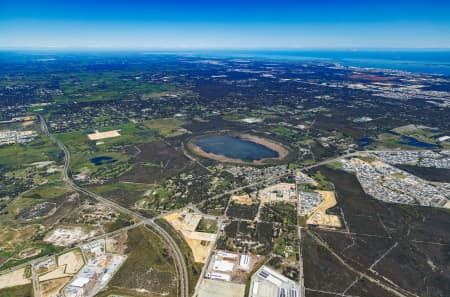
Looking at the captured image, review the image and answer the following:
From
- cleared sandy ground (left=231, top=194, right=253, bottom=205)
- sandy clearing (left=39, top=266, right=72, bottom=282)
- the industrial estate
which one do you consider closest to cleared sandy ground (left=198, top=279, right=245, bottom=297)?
the industrial estate

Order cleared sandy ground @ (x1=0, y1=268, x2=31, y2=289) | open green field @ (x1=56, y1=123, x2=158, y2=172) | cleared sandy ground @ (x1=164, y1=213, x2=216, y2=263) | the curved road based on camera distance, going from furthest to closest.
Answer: open green field @ (x1=56, y1=123, x2=158, y2=172) < cleared sandy ground @ (x1=164, y1=213, x2=216, y2=263) < the curved road < cleared sandy ground @ (x1=0, y1=268, x2=31, y2=289)

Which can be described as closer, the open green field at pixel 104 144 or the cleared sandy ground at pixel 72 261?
the cleared sandy ground at pixel 72 261

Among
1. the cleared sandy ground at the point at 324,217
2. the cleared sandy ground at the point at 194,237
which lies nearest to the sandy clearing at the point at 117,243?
the cleared sandy ground at the point at 194,237

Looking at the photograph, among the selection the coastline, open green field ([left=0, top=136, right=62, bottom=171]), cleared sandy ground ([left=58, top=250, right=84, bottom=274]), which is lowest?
cleared sandy ground ([left=58, top=250, right=84, bottom=274])

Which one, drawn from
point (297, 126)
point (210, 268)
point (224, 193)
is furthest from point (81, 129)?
point (210, 268)

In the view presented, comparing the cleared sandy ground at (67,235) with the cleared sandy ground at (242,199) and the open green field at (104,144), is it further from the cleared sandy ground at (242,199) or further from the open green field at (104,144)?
the open green field at (104,144)

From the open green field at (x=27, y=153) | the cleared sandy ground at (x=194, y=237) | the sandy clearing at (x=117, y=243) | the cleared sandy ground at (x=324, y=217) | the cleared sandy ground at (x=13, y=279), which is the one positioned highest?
the open green field at (x=27, y=153)

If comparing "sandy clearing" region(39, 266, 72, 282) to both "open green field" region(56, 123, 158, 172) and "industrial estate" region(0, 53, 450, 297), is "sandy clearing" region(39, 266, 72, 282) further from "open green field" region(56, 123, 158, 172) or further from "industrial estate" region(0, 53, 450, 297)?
"open green field" region(56, 123, 158, 172)

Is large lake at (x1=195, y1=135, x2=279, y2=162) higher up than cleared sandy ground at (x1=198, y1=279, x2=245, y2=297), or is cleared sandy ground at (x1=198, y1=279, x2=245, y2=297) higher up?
large lake at (x1=195, y1=135, x2=279, y2=162)
